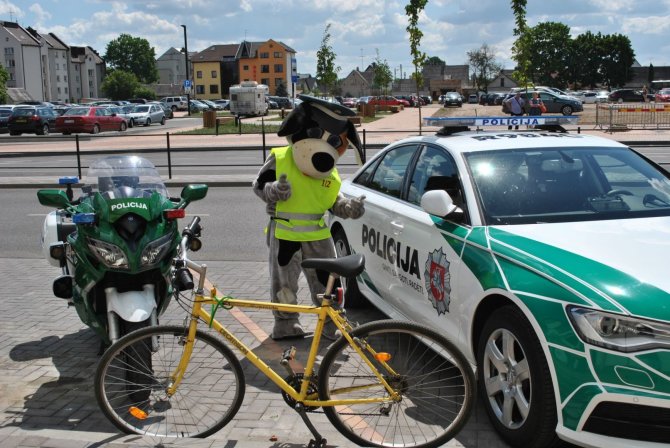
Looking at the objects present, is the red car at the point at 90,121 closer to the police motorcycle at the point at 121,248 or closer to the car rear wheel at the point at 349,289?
the car rear wheel at the point at 349,289

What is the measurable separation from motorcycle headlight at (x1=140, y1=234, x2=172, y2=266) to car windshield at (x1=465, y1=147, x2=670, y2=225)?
193 centimetres

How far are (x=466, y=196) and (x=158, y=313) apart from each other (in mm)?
2073

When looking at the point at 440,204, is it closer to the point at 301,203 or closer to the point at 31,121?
the point at 301,203

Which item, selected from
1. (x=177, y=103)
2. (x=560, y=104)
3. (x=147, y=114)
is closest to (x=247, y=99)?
(x=147, y=114)

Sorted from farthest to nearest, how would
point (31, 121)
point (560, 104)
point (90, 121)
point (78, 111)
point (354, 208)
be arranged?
point (560, 104) → point (78, 111) → point (90, 121) → point (31, 121) → point (354, 208)

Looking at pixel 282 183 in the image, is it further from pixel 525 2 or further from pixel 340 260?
pixel 525 2

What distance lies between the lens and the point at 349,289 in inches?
268

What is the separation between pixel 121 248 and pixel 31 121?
3961 centimetres

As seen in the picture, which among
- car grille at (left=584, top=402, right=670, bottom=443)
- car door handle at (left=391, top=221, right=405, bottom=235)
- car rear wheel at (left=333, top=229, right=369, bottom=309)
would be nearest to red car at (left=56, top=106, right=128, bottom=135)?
car rear wheel at (left=333, top=229, right=369, bottom=309)

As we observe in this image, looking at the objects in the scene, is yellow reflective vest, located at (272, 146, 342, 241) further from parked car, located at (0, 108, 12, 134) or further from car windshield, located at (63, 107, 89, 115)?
parked car, located at (0, 108, 12, 134)

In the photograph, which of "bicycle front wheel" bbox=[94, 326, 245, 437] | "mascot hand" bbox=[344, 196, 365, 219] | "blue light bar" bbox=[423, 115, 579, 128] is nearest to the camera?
"bicycle front wheel" bbox=[94, 326, 245, 437]

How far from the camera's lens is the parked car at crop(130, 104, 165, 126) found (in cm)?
5019

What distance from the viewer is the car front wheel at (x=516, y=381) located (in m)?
3.62

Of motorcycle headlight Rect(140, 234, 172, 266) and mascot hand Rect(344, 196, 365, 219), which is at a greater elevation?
mascot hand Rect(344, 196, 365, 219)
